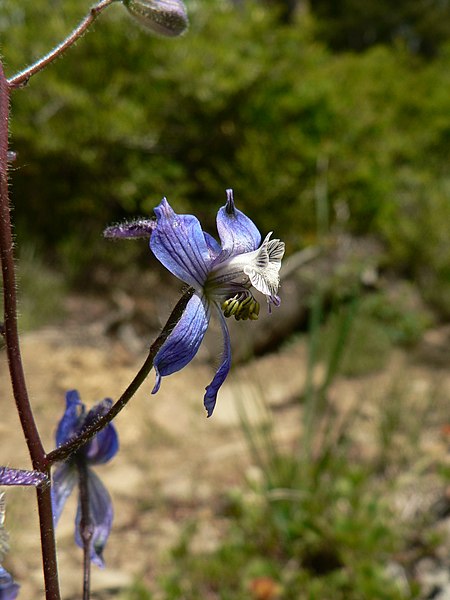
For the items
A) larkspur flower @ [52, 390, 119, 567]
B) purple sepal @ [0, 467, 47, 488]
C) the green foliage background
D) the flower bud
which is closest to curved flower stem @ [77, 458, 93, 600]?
larkspur flower @ [52, 390, 119, 567]

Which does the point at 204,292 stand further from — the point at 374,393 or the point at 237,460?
the point at 374,393

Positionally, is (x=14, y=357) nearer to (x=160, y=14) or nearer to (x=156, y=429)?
(x=160, y=14)

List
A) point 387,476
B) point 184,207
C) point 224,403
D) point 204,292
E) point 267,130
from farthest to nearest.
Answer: point 267,130, point 184,207, point 224,403, point 387,476, point 204,292

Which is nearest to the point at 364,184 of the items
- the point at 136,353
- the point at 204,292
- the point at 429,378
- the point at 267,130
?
the point at 267,130

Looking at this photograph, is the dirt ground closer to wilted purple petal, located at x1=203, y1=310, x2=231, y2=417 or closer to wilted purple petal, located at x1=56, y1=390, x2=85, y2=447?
wilted purple petal, located at x1=56, y1=390, x2=85, y2=447

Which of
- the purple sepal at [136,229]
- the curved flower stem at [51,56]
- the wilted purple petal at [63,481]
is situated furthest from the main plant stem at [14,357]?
the wilted purple petal at [63,481]

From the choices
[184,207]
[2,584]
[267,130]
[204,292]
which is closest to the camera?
[204,292]
